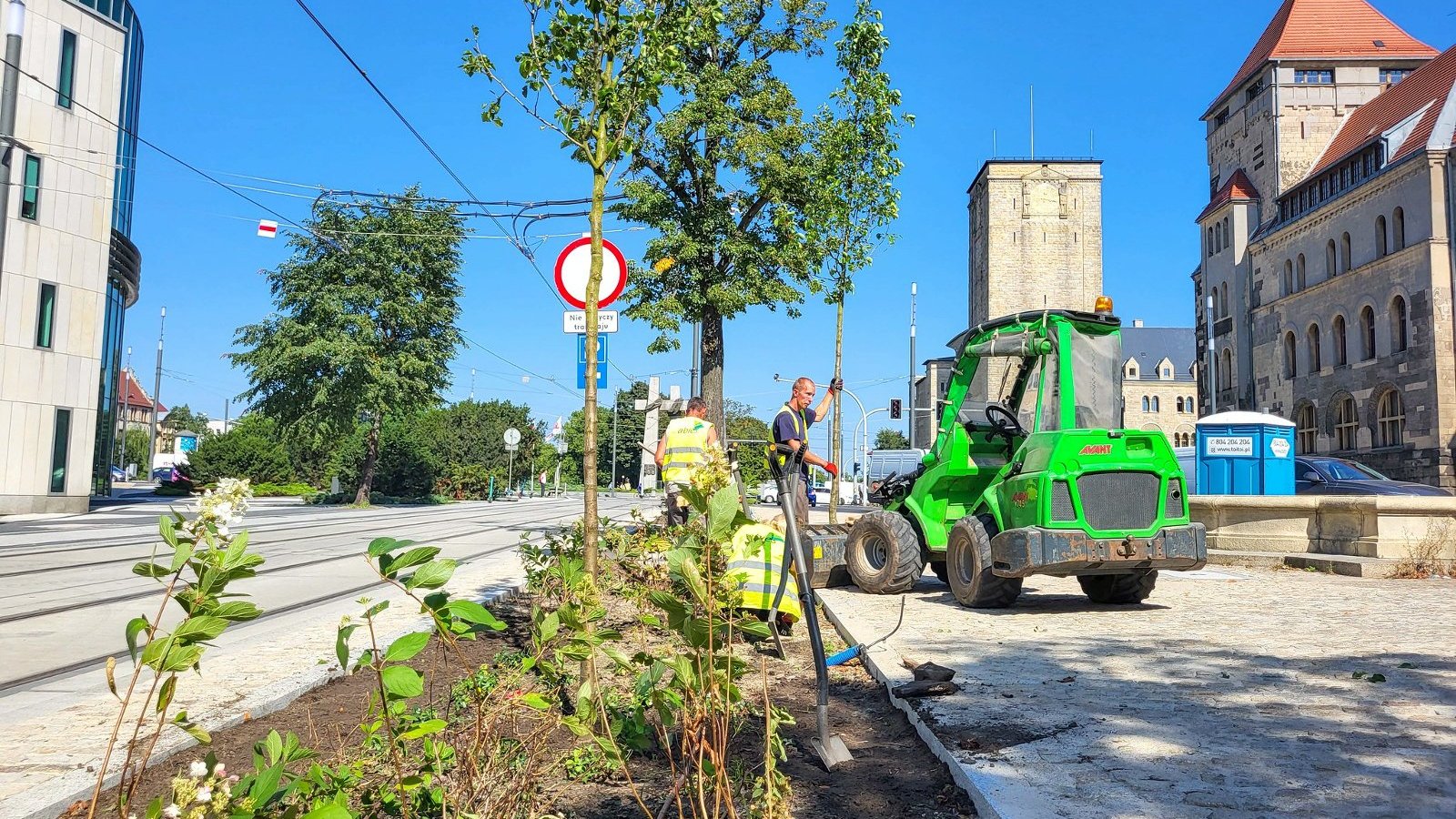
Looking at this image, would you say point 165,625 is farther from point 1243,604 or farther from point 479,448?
point 479,448

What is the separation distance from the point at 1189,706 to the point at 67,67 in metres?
30.5

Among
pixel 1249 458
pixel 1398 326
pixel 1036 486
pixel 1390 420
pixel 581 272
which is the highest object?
pixel 1398 326

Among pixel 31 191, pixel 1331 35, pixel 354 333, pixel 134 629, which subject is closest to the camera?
pixel 134 629

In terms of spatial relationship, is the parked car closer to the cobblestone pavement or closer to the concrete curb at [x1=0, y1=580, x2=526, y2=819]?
the cobblestone pavement

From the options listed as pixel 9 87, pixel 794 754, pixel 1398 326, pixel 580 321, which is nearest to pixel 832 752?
pixel 794 754

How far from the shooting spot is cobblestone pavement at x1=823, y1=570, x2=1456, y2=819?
327 centimetres

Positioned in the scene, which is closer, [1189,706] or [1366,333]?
[1189,706]

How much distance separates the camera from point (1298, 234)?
4944 cm

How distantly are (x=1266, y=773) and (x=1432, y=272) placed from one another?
4307 centimetres

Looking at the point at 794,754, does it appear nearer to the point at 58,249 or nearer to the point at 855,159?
the point at 855,159

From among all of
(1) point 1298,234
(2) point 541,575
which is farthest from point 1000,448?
(1) point 1298,234

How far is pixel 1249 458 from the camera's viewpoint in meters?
16.6

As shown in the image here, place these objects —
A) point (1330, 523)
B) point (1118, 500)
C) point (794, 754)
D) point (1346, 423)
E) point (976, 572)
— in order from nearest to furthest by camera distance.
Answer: point (794, 754) → point (1118, 500) → point (976, 572) → point (1330, 523) → point (1346, 423)

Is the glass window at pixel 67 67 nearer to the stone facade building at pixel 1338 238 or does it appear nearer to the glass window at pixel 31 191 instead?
the glass window at pixel 31 191
